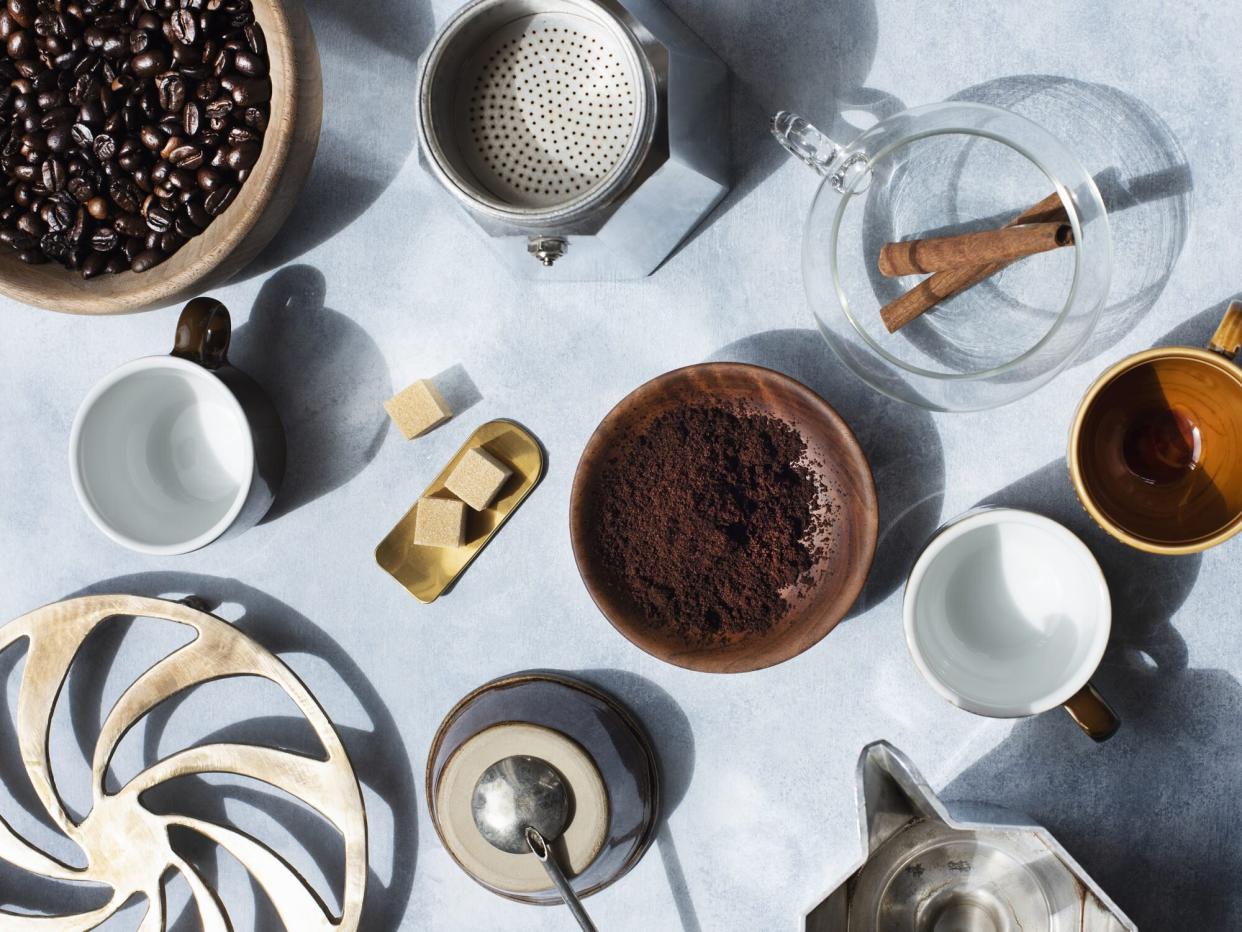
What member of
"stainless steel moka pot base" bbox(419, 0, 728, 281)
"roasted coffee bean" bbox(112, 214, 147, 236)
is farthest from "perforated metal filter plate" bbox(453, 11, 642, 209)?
"roasted coffee bean" bbox(112, 214, 147, 236)

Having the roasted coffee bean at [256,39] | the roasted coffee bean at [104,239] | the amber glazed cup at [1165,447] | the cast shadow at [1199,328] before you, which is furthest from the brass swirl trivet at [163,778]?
the cast shadow at [1199,328]

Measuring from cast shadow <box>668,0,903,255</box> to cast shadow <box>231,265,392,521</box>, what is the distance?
16.7 inches

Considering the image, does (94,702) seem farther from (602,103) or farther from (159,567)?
(602,103)

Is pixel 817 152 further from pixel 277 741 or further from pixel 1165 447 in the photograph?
pixel 277 741

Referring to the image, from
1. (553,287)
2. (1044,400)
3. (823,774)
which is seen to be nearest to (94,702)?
(553,287)

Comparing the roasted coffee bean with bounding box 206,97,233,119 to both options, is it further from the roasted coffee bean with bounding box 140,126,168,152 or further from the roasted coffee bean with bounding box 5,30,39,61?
the roasted coffee bean with bounding box 5,30,39,61

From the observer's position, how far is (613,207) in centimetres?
93

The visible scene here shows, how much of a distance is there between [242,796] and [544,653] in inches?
16.2

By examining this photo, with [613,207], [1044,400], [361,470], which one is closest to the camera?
[613,207]

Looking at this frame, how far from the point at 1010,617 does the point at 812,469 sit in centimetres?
25

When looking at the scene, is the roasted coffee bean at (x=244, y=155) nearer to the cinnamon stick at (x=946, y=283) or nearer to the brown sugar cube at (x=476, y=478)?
the brown sugar cube at (x=476, y=478)

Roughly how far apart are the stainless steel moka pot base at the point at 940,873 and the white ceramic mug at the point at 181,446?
69cm

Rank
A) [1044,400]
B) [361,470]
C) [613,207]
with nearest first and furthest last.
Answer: [613,207]
[1044,400]
[361,470]

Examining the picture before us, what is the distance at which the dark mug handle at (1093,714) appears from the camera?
97cm
